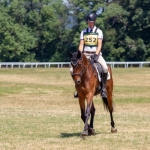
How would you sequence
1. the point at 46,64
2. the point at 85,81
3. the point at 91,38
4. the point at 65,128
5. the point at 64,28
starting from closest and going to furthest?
the point at 85,81
the point at 91,38
the point at 65,128
the point at 46,64
the point at 64,28

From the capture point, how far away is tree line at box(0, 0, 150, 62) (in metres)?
83.4

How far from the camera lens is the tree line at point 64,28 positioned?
8338 centimetres

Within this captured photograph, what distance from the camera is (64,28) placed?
91.3 m

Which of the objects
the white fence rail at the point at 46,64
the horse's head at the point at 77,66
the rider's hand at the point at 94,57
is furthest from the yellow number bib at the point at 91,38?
the white fence rail at the point at 46,64

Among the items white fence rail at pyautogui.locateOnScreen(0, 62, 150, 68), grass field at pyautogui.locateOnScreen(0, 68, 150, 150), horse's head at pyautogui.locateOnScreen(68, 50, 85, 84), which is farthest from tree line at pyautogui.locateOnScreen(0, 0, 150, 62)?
horse's head at pyautogui.locateOnScreen(68, 50, 85, 84)

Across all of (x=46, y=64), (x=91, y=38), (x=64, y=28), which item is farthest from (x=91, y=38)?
(x=64, y=28)

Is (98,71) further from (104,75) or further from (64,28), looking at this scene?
(64,28)

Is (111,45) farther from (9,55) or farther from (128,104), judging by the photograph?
(128,104)

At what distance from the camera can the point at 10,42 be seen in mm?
84875

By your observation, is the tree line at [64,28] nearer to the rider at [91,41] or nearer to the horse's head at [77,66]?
the rider at [91,41]

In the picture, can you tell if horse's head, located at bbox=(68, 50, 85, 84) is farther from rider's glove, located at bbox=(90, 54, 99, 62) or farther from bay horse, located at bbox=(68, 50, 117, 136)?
rider's glove, located at bbox=(90, 54, 99, 62)

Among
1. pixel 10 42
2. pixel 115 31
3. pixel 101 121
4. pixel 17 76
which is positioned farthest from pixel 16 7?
pixel 101 121

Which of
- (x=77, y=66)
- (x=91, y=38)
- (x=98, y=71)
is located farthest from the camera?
(x=98, y=71)

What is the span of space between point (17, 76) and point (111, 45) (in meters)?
33.3
